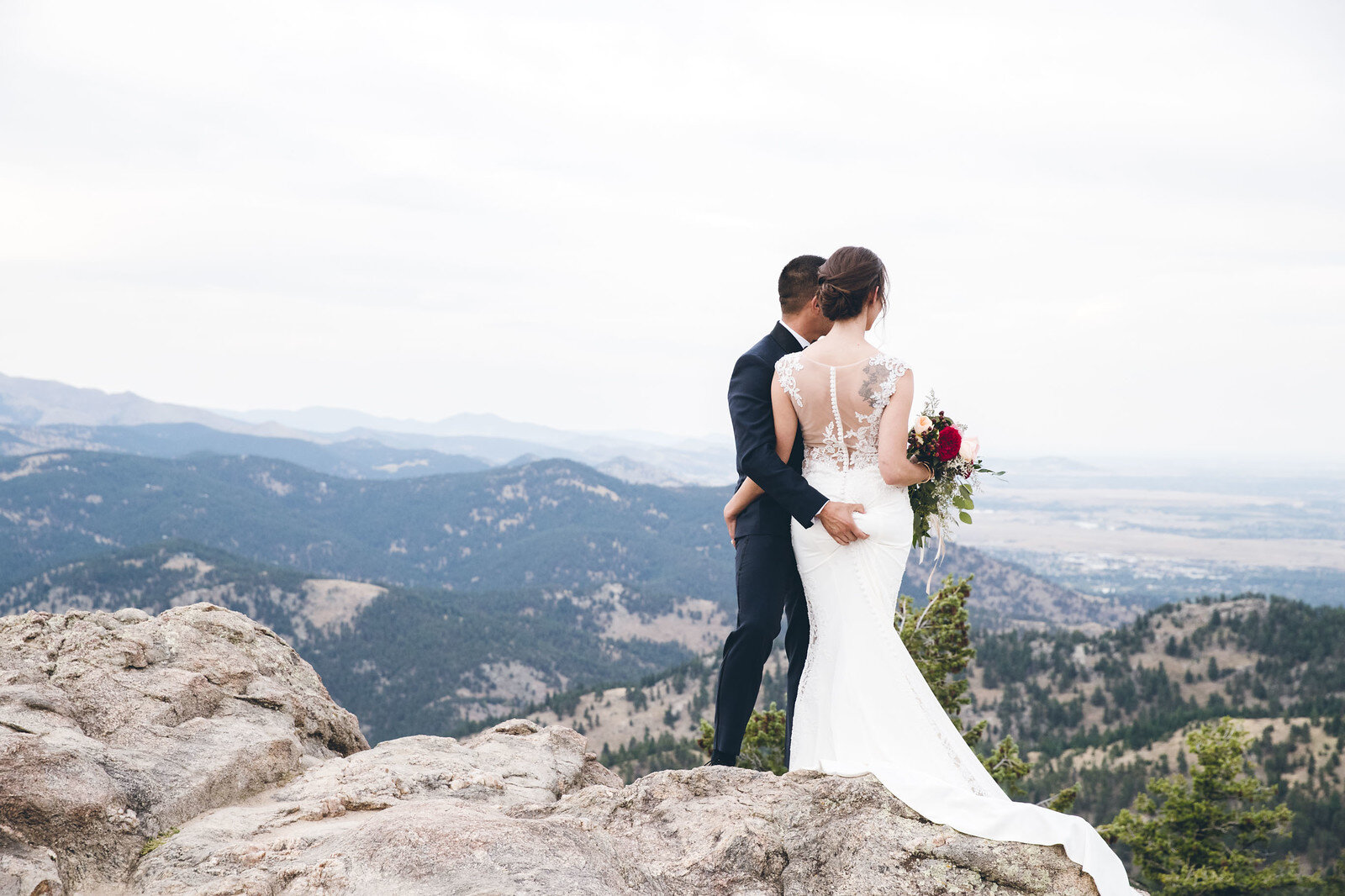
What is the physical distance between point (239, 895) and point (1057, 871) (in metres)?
4.53

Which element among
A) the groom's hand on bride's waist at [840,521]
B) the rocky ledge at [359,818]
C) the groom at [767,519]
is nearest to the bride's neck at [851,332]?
the groom at [767,519]

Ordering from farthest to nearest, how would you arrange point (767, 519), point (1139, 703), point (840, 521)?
point (1139, 703)
point (767, 519)
point (840, 521)

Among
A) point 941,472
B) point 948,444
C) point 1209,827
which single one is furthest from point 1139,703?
point 948,444

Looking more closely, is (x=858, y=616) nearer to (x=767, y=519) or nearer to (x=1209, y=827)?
(x=767, y=519)

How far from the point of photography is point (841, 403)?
6.28 metres

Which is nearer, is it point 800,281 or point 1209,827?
point 800,281

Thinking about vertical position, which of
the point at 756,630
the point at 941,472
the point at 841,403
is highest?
the point at 841,403

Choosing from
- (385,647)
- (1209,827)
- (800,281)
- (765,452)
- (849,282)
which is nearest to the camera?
(849,282)

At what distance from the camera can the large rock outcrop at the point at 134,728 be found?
4.89 meters

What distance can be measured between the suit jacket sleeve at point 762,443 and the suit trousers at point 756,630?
1.45 ft

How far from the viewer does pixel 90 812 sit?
16.4ft

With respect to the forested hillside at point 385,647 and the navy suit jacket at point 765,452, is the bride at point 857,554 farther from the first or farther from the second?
the forested hillside at point 385,647

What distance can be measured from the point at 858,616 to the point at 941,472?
1368 millimetres

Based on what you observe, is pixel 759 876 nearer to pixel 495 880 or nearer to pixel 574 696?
pixel 495 880
